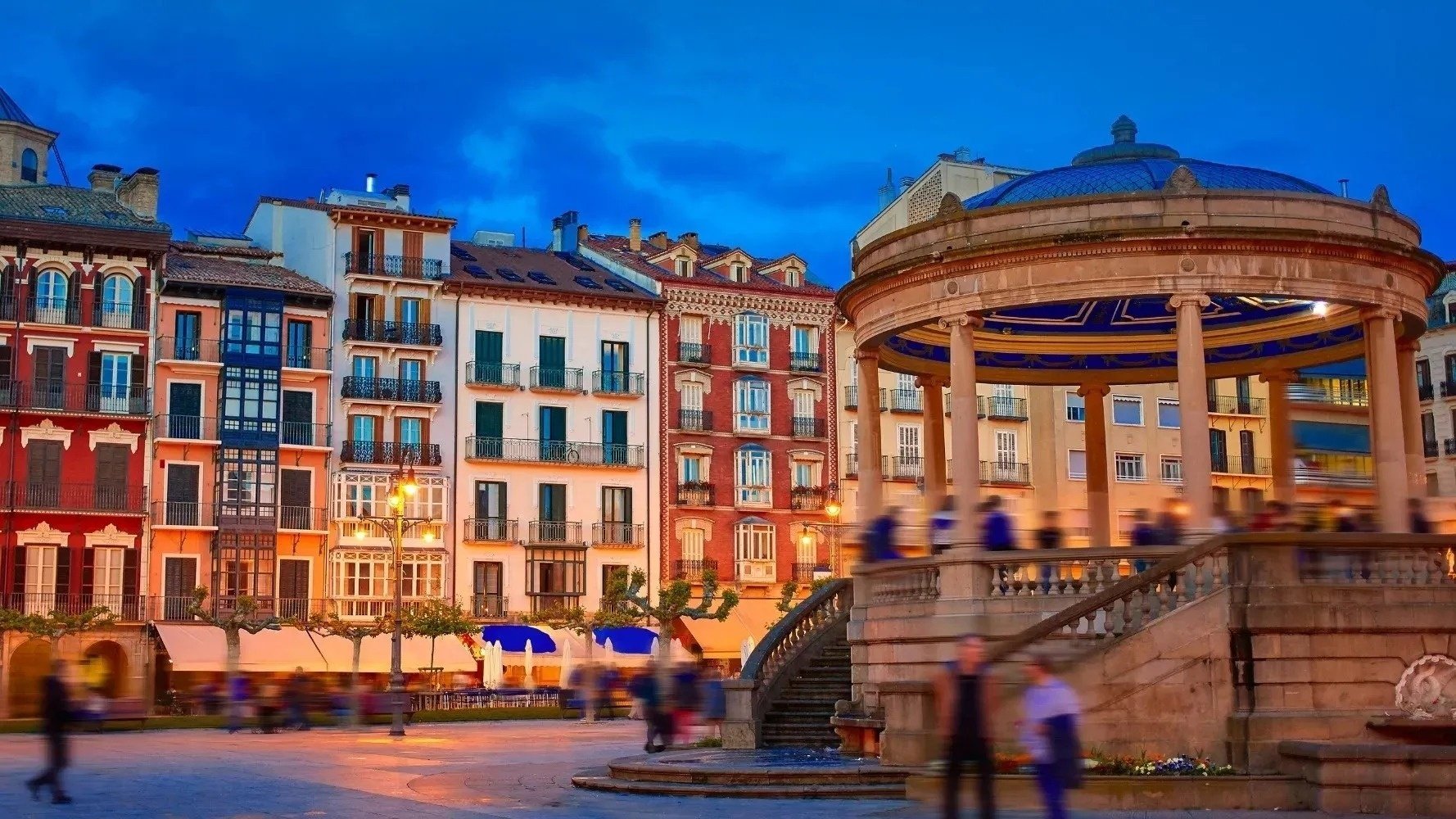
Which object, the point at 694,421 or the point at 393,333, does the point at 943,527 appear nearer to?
the point at 393,333

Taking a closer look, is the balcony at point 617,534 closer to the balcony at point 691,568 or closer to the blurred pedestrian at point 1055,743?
the balcony at point 691,568

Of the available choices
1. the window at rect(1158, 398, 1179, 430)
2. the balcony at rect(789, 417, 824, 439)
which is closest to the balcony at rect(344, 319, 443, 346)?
the balcony at rect(789, 417, 824, 439)

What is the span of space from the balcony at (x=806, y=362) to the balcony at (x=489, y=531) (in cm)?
1513

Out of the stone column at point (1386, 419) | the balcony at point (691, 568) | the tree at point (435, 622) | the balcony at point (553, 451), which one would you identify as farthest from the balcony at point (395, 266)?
→ the stone column at point (1386, 419)

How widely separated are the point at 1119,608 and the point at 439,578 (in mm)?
54217

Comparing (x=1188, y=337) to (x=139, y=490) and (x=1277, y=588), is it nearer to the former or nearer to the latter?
(x=1277, y=588)

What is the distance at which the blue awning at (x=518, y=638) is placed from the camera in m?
70.8

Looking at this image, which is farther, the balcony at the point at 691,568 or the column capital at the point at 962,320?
the balcony at the point at 691,568

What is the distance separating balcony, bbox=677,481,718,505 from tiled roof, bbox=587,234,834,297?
8966 millimetres

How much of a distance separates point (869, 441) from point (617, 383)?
49138mm

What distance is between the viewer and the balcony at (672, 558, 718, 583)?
76250mm

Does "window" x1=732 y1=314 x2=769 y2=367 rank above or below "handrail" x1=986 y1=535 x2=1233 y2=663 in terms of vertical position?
above

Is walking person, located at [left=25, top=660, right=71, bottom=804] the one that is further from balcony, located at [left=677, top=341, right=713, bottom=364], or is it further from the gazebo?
balcony, located at [left=677, top=341, right=713, bottom=364]

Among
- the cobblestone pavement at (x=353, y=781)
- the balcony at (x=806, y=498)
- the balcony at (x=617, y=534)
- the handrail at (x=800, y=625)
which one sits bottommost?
the cobblestone pavement at (x=353, y=781)
